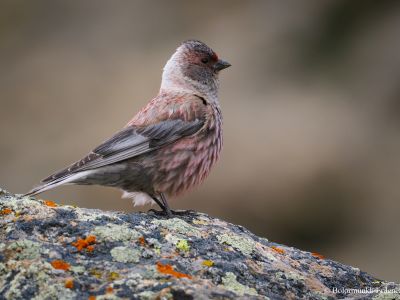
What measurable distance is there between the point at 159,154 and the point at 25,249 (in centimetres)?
277

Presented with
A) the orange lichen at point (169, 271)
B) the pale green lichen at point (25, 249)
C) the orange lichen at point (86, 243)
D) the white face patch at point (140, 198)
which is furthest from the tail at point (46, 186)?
the orange lichen at point (169, 271)

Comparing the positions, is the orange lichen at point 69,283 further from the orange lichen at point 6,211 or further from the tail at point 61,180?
the tail at point 61,180

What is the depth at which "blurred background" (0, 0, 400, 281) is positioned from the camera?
12697 mm

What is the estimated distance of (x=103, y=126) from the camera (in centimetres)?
1434

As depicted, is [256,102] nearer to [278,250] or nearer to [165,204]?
[165,204]

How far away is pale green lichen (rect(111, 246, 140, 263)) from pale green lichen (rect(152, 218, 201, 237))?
0.60 m

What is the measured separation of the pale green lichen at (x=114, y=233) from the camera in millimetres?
4007

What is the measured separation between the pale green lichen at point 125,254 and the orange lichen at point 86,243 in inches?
5.0

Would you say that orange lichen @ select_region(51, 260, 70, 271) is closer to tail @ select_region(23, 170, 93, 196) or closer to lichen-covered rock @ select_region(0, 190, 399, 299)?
lichen-covered rock @ select_region(0, 190, 399, 299)

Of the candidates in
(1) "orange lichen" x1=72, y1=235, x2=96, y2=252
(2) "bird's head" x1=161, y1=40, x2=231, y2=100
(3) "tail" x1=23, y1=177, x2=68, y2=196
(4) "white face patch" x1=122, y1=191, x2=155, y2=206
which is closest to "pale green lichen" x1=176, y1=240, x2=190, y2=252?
(1) "orange lichen" x1=72, y1=235, x2=96, y2=252

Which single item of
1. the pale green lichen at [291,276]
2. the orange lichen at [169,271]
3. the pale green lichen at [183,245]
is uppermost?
the pale green lichen at [291,276]

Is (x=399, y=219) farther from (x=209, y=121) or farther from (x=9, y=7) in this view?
(x=9, y=7)

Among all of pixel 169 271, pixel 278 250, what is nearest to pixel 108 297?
pixel 169 271

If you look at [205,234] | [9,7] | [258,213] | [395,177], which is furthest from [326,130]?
[205,234]
